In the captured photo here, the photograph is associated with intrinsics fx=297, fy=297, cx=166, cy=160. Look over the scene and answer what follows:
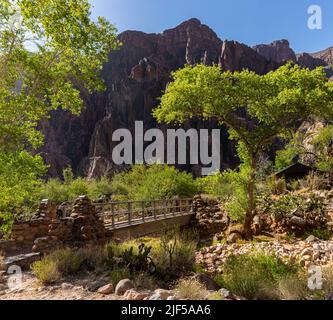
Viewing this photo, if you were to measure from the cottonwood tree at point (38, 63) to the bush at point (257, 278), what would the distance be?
5986 mm

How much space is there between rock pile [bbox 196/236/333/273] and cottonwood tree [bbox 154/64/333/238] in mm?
2837

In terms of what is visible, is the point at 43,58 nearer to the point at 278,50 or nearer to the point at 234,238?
the point at 234,238

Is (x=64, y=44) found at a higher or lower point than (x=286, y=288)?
higher

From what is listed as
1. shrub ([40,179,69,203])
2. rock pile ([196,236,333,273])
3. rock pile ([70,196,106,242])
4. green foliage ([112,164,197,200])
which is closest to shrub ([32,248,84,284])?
rock pile ([70,196,106,242])

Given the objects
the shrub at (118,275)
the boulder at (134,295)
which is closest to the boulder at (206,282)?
the shrub at (118,275)

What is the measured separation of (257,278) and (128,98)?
75055mm

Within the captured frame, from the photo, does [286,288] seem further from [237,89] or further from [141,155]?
[141,155]

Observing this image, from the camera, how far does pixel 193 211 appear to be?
23.2 metres

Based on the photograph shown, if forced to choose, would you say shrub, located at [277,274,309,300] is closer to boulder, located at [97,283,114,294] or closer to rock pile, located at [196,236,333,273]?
boulder, located at [97,283,114,294]

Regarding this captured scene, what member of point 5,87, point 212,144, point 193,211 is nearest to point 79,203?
point 5,87

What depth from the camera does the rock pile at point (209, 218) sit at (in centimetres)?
2065

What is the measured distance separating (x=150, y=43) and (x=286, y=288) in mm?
100456

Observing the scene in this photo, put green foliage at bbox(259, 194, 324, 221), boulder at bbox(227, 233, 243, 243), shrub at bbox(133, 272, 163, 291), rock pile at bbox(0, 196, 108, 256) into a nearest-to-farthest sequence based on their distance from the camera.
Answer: shrub at bbox(133, 272, 163, 291)
rock pile at bbox(0, 196, 108, 256)
boulder at bbox(227, 233, 243, 243)
green foliage at bbox(259, 194, 324, 221)

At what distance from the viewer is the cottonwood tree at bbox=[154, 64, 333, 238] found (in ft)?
47.8
